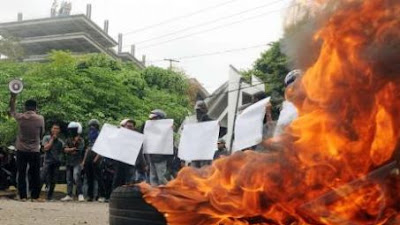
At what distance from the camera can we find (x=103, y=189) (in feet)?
40.8

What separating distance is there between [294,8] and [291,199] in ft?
6.82

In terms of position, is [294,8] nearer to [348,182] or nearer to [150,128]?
[348,182]

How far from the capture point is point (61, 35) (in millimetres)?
56125

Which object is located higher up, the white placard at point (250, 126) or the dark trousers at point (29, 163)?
the white placard at point (250, 126)

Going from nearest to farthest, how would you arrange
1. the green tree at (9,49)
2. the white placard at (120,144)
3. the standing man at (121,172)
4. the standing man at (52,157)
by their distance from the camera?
the white placard at (120,144)
the standing man at (121,172)
the standing man at (52,157)
the green tree at (9,49)

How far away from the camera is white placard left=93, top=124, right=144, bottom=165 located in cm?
948

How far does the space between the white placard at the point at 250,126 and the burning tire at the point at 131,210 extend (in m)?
3.44

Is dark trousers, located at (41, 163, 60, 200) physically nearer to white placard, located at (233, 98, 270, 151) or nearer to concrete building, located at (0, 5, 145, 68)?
white placard, located at (233, 98, 270, 151)

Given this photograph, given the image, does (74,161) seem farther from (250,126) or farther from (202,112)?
(250,126)

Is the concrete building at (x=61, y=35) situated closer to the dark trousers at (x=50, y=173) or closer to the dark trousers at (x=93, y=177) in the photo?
the dark trousers at (x=93, y=177)

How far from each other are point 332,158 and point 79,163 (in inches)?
354

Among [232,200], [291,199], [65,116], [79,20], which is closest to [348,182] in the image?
[291,199]

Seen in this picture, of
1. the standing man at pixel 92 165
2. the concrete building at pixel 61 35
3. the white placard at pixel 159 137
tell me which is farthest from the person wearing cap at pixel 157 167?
the concrete building at pixel 61 35

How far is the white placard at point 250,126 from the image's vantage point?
307 inches
